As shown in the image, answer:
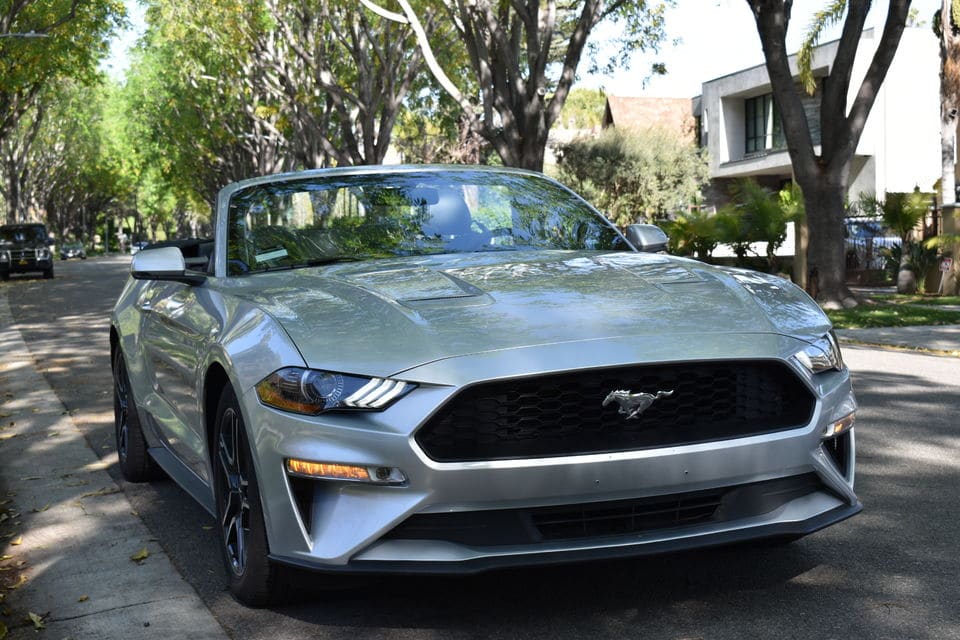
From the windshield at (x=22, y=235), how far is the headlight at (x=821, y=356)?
37282 mm

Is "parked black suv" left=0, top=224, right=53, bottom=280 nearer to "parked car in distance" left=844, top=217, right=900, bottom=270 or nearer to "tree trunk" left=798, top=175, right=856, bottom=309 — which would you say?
"parked car in distance" left=844, top=217, right=900, bottom=270

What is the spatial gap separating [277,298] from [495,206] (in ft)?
4.88

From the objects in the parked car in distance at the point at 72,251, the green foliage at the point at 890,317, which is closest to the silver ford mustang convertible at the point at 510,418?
the green foliage at the point at 890,317

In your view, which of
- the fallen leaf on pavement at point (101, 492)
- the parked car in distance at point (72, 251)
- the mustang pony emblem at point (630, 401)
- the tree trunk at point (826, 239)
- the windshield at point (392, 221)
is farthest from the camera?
the parked car in distance at point (72, 251)

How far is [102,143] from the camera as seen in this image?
2872 inches

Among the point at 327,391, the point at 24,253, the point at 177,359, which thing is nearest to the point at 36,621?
the point at 177,359

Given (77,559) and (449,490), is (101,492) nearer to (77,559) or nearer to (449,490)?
(77,559)

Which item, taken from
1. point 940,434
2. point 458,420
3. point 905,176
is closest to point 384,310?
point 458,420

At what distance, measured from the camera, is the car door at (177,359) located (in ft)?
14.6

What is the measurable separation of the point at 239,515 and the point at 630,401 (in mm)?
1441

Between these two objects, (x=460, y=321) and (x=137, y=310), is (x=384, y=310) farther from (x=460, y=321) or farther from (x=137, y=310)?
(x=137, y=310)

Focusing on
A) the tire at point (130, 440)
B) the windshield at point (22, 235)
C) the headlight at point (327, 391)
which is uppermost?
the windshield at point (22, 235)

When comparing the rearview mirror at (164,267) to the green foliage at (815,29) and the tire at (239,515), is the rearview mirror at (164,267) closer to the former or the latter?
the tire at (239,515)

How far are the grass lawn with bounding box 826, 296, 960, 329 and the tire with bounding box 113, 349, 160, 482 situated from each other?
34.9 feet
